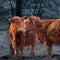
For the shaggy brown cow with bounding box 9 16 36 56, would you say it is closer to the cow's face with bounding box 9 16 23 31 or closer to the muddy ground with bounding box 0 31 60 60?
the cow's face with bounding box 9 16 23 31

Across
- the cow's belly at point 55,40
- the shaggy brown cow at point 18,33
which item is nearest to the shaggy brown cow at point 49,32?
the cow's belly at point 55,40

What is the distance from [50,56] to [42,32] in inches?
33.5

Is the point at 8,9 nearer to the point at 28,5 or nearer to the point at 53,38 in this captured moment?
the point at 28,5

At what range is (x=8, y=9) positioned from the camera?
585 inches

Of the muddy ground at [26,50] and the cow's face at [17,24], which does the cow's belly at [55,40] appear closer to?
the muddy ground at [26,50]

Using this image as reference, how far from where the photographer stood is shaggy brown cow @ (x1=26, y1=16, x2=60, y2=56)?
10398 millimetres

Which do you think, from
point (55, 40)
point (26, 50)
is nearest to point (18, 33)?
point (55, 40)

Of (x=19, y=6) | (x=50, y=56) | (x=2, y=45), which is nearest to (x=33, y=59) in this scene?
(x=50, y=56)

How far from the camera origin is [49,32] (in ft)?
34.7

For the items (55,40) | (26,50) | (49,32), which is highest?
(49,32)

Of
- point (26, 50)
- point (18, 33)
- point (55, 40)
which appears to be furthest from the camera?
point (26, 50)

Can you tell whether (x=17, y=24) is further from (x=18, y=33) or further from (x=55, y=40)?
(x=55, y=40)

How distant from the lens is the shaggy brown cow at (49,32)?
10398 mm

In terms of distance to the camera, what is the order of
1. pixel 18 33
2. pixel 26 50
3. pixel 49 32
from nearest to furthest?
1. pixel 49 32
2. pixel 18 33
3. pixel 26 50
